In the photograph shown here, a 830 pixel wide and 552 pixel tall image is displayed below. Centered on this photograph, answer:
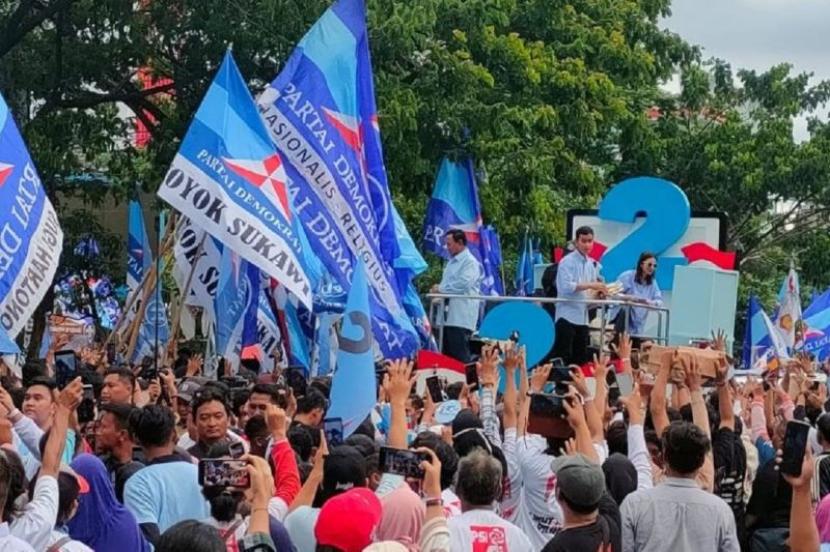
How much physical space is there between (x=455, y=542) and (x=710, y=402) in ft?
16.4

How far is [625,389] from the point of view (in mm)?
9305

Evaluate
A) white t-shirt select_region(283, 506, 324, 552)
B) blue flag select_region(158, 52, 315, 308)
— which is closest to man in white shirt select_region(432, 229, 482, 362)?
blue flag select_region(158, 52, 315, 308)

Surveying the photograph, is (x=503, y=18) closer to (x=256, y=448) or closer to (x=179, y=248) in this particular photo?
(x=179, y=248)

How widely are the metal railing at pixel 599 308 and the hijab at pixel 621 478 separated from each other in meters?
6.64

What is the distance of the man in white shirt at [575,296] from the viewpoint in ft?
48.6

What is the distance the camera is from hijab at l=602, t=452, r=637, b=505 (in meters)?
7.52

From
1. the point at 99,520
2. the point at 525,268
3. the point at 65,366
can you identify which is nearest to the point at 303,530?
the point at 99,520

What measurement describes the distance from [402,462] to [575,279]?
29.4 ft

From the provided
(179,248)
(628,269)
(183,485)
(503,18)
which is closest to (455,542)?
(183,485)

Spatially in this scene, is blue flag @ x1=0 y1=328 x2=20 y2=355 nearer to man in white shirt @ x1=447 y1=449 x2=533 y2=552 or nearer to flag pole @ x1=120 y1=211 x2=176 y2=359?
flag pole @ x1=120 y1=211 x2=176 y2=359

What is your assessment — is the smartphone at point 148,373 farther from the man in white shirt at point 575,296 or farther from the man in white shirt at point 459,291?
the man in white shirt at point 575,296

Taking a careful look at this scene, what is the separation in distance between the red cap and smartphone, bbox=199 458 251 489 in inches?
12.3

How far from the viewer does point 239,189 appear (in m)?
11.7

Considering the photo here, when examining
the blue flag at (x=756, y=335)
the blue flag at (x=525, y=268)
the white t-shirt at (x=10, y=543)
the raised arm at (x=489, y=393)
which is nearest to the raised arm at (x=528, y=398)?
the raised arm at (x=489, y=393)
